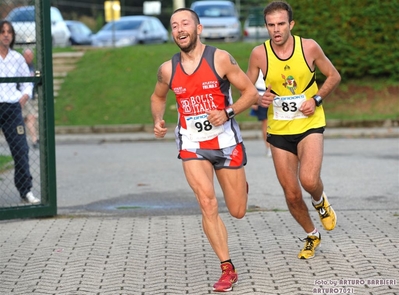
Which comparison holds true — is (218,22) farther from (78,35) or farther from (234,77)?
(234,77)

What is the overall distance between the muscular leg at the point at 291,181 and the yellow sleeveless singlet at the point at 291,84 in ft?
0.65

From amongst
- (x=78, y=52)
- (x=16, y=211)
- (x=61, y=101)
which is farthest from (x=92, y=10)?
(x=16, y=211)

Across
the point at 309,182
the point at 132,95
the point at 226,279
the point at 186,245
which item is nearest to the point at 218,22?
the point at 132,95

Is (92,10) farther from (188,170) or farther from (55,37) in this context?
(188,170)

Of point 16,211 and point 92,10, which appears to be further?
point 92,10

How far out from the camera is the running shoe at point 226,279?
6105 millimetres

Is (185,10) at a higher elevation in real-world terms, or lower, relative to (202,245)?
higher

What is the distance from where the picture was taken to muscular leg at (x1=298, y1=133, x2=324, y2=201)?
7.02 metres

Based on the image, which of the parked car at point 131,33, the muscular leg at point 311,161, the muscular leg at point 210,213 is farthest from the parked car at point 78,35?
the muscular leg at point 210,213

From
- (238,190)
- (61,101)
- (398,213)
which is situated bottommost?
(61,101)

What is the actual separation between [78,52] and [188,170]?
21729 mm

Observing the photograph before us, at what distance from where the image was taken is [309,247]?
280 inches

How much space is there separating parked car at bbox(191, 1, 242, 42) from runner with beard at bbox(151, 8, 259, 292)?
25914mm

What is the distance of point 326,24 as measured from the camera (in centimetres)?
2148
